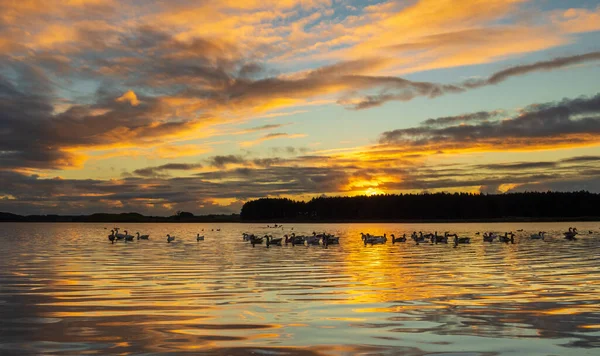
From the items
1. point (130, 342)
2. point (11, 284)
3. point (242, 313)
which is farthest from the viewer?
point (11, 284)

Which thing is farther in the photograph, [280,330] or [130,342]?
[280,330]

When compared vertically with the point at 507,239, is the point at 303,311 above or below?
below

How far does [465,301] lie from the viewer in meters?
18.8

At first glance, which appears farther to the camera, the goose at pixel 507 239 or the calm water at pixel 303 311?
the goose at pixel 507 239

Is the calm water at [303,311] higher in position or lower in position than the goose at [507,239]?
lower

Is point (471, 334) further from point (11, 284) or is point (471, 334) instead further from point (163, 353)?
point (11, 284)

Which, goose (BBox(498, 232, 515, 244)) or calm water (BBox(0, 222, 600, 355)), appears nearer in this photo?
calm water (BBox(0, 222, 600, 355))

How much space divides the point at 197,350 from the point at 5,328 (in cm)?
578

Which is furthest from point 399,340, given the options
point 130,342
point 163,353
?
point 130,342

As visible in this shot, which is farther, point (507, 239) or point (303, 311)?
point (507, 239)

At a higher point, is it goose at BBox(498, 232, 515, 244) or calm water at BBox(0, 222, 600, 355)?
goose at BBox(498, 232, 515, 244)

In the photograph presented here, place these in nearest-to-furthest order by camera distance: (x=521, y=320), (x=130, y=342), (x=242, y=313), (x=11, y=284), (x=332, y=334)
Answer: (x=130, y=342) < (x=332, y=334) < (x=521, y=320) < (x=242, y=313) < (x=11, y=284)

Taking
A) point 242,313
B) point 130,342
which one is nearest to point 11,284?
point 242,313

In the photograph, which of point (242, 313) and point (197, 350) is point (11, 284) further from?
point (197, 350)
